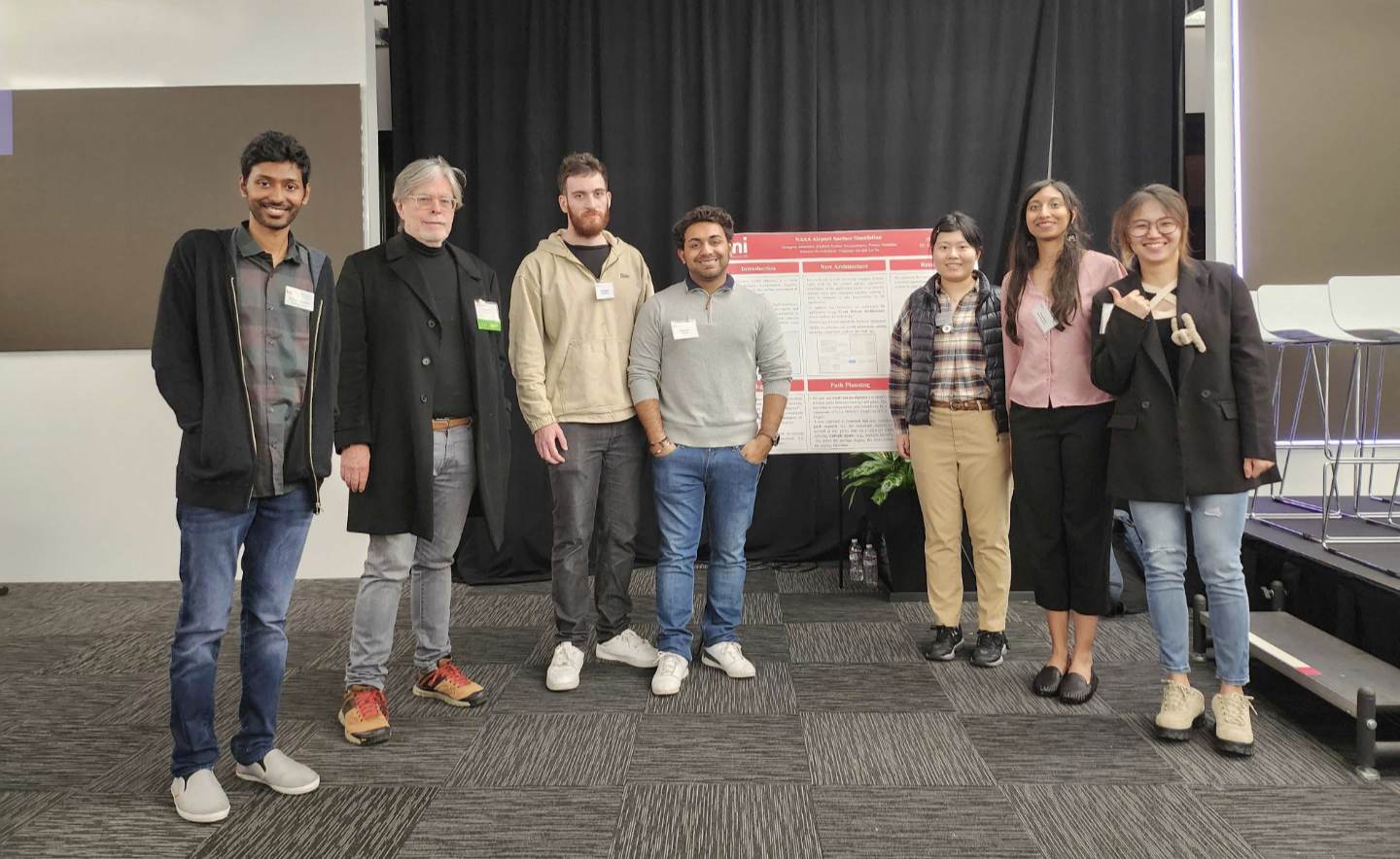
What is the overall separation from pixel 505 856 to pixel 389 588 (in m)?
0.93

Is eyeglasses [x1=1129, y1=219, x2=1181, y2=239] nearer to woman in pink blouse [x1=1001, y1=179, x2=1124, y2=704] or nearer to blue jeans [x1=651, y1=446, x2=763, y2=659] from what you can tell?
woman in pink blouse [x1=1001, y1=179, x2=1124, y2=704]

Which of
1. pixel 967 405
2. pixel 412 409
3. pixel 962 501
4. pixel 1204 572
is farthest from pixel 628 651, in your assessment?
pixel 1204 572

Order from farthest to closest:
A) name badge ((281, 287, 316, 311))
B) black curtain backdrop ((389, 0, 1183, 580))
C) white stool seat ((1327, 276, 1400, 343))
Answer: black curtain backdrop ((389, 0, 1183, 580)), white stool seat ((1327, 276, 1400, 343)), name badge ((281, 287, 316, 311))

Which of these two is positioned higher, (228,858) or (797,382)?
(797,382)

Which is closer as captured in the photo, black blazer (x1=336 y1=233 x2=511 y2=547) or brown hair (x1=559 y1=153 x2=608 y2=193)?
black blazer (x1=336 y1=233 x2=511 y2=547)

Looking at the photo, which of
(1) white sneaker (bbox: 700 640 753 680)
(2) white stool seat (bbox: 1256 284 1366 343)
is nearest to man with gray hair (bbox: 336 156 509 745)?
(1) white sneaker (bbox: 700 640 753 680)

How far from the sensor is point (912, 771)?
2289 millimetres

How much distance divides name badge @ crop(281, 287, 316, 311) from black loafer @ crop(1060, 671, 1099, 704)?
2.36 m

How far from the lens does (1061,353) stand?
2666 millimetres

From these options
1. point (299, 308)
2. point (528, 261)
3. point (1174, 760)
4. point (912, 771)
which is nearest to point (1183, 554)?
point (1174, 760)

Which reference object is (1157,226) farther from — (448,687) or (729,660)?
(448,687)

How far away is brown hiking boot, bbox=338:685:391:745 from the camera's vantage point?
2.48 metres

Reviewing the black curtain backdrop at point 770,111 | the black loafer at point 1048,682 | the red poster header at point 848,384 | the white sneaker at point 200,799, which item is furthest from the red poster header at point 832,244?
the white sneaker at point 200,799

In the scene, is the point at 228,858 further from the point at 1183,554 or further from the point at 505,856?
the point at 1183,554
